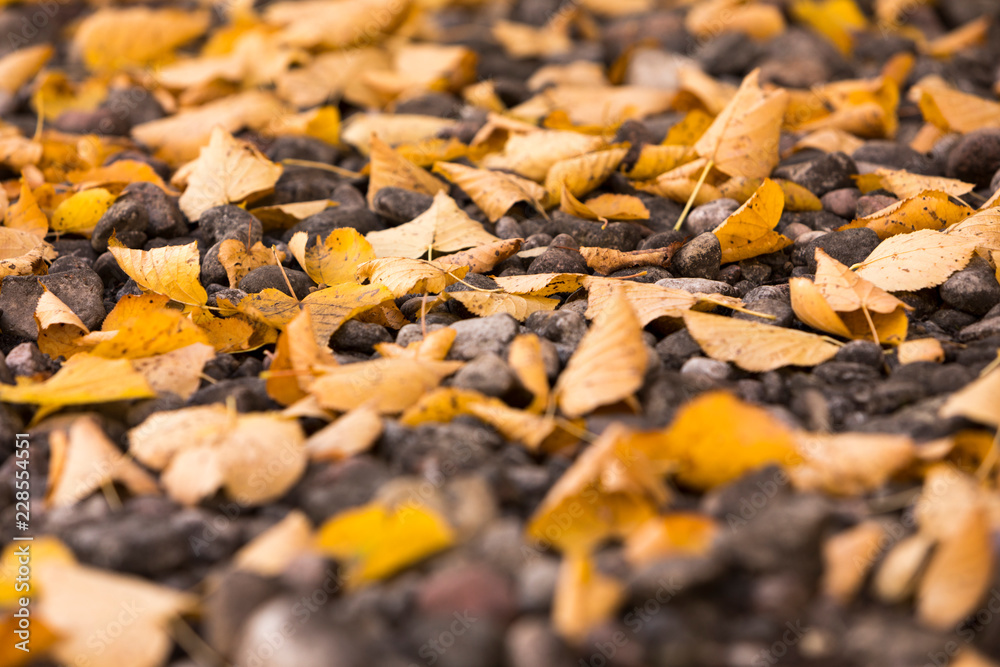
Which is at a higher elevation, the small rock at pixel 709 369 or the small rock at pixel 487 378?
the small rock at pixel 487 378

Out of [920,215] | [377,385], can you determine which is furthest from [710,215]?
[377,385]

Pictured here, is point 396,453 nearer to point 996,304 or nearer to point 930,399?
point 930,399

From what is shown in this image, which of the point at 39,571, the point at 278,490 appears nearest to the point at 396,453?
the point at 278,490

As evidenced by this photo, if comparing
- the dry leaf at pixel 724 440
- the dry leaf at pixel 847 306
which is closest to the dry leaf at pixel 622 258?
the dry leaf at pixel 847 306

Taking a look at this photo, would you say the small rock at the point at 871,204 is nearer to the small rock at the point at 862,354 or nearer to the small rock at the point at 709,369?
the small rock at the point at 862,354

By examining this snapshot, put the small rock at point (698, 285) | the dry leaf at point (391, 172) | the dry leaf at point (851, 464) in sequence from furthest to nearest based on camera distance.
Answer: the dry leaf at point (391, 172)
the small rock at point (698, 285)
the dry leaf at point (851, 464)
